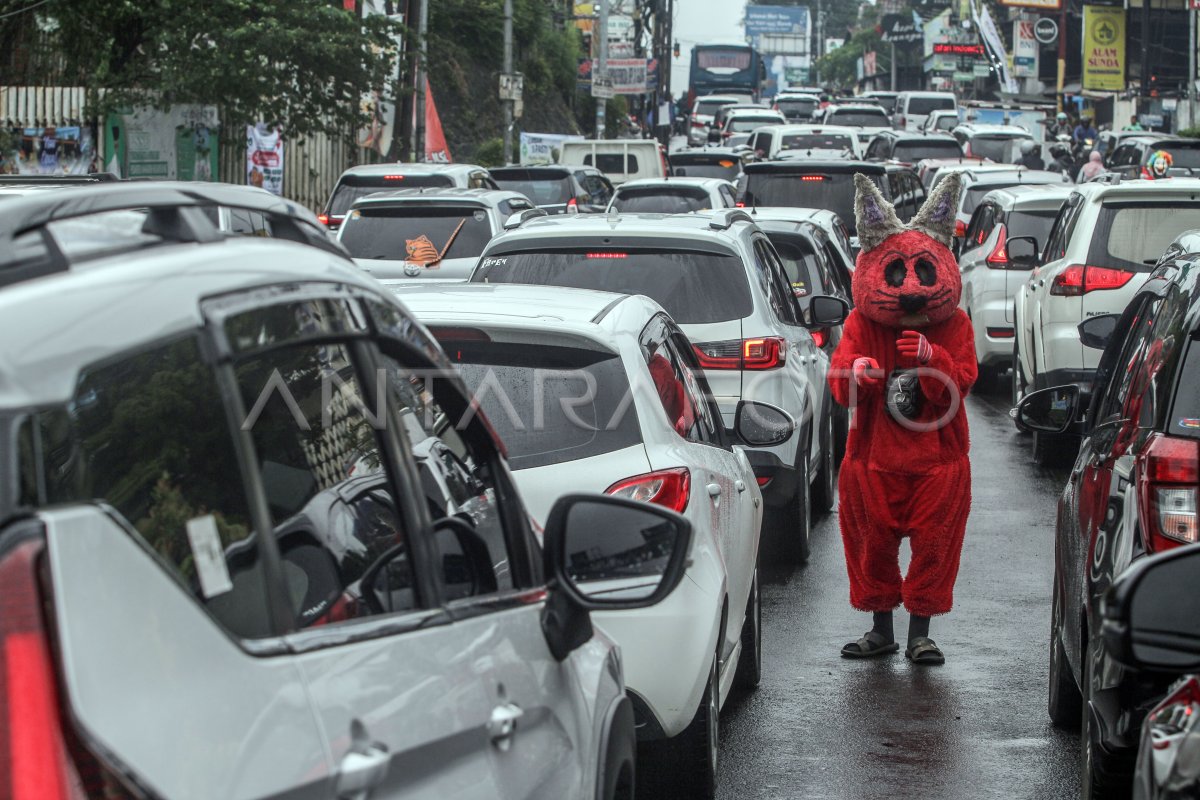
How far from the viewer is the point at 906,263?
710cm

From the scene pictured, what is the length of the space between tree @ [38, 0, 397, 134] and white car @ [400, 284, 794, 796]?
16.6 metres

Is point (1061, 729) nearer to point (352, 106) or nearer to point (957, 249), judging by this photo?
point (957, 249)

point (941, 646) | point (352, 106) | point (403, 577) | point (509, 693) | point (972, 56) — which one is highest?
point (972, 56)

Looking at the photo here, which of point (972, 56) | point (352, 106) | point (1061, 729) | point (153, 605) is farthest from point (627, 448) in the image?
point (972, 56)

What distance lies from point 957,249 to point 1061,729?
1579 centimetres

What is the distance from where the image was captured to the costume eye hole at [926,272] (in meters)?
7.06

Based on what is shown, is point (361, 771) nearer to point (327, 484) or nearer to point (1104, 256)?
point (327, 484)

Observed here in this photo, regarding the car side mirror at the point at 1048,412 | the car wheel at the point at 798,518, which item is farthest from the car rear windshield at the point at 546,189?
the car side mirror at the point at 1048,412

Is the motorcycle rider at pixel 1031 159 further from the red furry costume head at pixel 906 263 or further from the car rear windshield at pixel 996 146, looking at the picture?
the red furry costume head at pixel 906 263

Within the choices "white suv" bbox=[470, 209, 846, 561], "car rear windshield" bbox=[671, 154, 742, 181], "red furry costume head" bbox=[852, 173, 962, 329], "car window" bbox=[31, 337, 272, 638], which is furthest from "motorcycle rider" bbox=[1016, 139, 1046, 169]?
"car window" bbox=[31, 337, 272, 638]

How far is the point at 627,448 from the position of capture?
5.22 meters

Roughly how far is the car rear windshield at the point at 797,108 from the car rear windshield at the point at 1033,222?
47755mm

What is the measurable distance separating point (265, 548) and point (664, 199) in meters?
17.8

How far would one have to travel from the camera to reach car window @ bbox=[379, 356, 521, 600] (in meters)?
3.00
